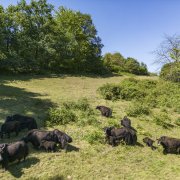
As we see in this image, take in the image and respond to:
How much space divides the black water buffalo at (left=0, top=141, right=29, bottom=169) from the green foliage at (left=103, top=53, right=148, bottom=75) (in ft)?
134

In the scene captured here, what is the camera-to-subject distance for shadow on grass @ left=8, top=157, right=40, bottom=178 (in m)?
9.36

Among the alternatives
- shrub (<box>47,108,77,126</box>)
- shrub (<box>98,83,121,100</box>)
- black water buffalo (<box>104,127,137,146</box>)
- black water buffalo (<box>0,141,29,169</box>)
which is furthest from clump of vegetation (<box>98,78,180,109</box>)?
black water buffalo (<box>0,141,29,169</box>)

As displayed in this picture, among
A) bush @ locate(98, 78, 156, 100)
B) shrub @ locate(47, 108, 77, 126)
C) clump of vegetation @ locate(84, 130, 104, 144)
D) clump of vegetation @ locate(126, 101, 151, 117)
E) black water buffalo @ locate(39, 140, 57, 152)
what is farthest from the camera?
bush @ locate(98, 78, 156, 100)

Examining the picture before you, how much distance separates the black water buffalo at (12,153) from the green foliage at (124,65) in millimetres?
40805

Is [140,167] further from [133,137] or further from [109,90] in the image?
[109,90]

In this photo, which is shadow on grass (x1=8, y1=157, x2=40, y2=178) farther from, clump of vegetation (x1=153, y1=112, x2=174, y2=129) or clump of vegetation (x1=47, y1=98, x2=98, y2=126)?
clump of vegetation (x1=153, y1=112, x2=174, y2=129)

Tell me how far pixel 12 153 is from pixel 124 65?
44.9 m

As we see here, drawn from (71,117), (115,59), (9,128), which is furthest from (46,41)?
(9,128)

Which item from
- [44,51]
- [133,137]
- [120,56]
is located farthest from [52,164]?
[120,56]

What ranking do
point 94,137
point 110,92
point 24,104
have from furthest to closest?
point 110,92 → point 24,104 → point 94,137

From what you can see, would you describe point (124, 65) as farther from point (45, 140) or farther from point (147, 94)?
point (45, 140)

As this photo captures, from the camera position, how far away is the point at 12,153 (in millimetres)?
9797

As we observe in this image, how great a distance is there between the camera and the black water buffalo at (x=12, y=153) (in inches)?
377

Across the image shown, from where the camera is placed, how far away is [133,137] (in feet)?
41.2
